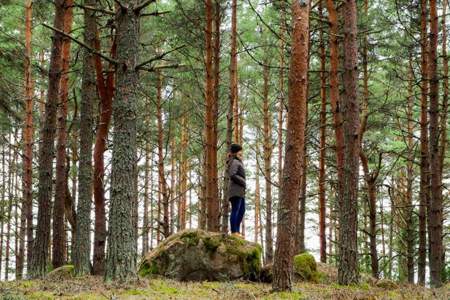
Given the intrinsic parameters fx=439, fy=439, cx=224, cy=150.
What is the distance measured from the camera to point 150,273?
9.35 m

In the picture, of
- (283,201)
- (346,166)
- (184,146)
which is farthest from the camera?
(184,146)

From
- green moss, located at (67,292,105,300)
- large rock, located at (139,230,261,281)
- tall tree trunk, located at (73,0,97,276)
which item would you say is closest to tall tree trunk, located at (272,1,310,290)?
green moss, located at (67,292,105,300)

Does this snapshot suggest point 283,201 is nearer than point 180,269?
Yes

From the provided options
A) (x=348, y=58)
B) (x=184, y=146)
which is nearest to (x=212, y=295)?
(x=348, y=58)

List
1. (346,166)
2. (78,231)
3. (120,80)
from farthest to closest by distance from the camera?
(78,231) → (346,166) → (120,80)

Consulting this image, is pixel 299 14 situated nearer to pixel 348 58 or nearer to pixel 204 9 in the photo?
pixel 348 58

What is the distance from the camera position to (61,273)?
912 centimetres

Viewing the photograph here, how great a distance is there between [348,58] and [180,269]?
539cm

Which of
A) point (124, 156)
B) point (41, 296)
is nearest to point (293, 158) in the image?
point (124, 156)

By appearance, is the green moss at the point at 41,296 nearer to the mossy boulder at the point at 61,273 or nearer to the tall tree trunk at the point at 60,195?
the mossy boulder at the point at 61,273

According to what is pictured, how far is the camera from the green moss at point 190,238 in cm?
940

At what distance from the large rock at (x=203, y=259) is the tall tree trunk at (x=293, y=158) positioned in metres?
2.94

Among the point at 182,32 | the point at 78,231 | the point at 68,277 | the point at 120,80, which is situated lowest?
the point at 68,277

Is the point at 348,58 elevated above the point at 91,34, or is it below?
below
